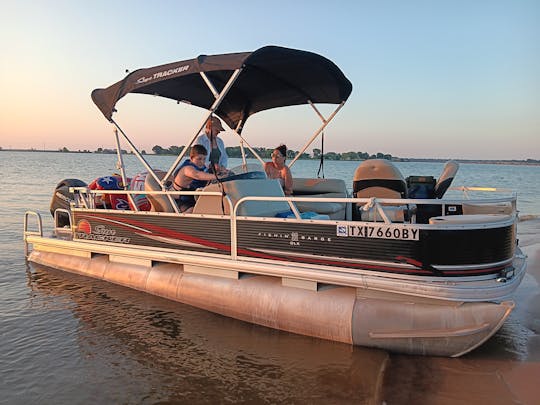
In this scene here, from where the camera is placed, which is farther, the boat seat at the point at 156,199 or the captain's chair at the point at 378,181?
the captain's chair at the point at 378,181

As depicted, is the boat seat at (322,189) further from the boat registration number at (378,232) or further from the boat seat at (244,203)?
the boat registration number at (378,232)

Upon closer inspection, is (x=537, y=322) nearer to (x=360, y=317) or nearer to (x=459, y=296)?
(x=459, y=296)

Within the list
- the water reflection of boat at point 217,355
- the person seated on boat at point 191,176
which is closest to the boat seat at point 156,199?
the person seated on boat at point 191,176

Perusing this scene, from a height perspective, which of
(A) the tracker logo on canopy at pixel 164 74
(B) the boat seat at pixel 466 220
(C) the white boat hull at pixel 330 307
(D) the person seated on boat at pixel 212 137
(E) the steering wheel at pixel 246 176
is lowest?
(C) the white boat hull at pixel 330 307

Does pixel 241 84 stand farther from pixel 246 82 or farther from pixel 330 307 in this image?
pixel 330 307

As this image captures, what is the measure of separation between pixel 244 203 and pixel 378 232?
5.37 ft

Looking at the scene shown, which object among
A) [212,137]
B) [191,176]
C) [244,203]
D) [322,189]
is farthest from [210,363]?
[322,189]

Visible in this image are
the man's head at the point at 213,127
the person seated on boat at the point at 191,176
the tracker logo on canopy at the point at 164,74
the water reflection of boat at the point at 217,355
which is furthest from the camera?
the man's head at the point at 213,127

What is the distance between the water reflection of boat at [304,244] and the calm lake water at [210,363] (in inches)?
9.2

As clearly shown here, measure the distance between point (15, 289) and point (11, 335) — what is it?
1.93 meters

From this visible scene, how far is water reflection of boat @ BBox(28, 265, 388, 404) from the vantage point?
388 centimetres

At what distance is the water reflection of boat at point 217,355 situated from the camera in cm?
388

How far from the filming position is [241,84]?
7016mm

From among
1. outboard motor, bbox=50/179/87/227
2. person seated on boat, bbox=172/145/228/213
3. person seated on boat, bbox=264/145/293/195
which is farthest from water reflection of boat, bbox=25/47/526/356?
person seated on boat, bbox=264/145/293/195
